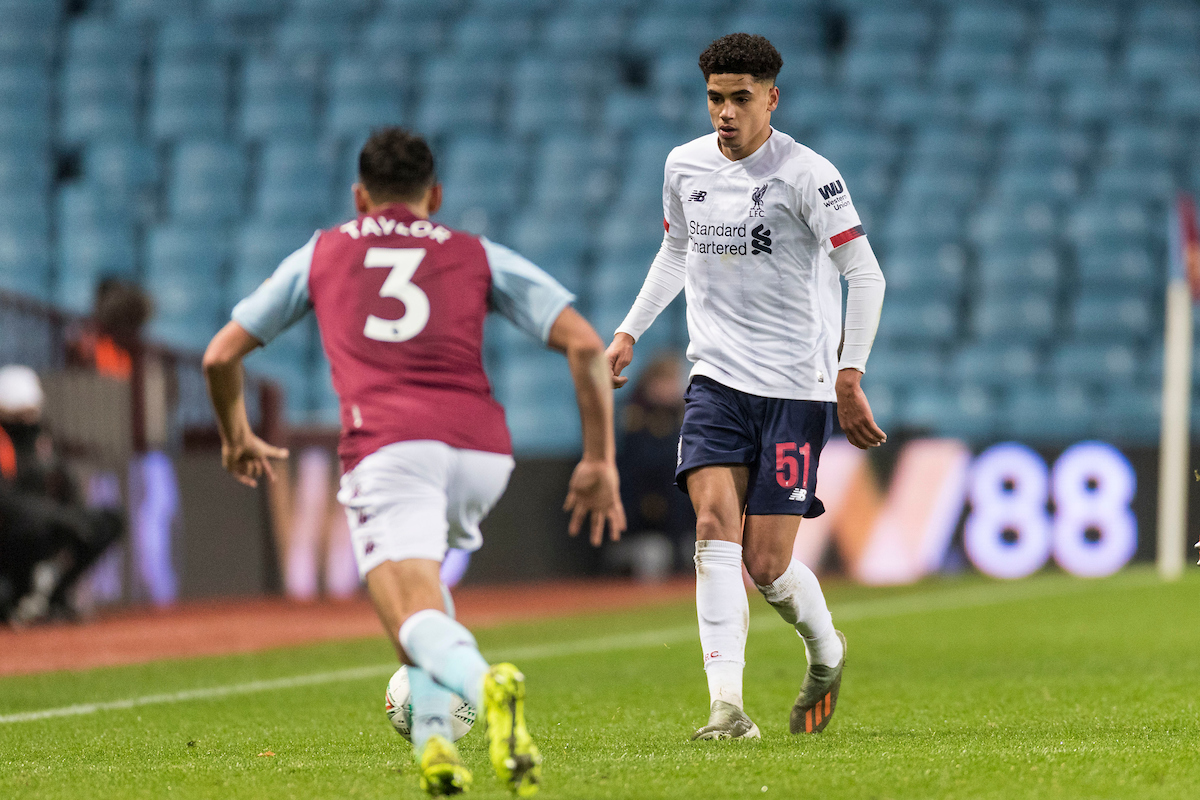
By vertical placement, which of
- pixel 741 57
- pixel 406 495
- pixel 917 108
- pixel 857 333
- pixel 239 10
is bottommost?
pixel 406 495

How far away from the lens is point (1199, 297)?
14.3 m

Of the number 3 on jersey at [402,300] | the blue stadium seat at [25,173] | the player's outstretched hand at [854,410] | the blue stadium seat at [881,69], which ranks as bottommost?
the player's outstretched hand at [854,410]

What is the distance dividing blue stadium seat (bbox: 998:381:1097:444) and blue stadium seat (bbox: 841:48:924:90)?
391cm

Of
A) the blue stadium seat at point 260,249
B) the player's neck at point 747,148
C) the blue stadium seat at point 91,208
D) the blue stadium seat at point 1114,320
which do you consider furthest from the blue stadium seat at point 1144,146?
the player's neck at point 747,148

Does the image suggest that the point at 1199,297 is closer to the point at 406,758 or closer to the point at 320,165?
the point at 320,165

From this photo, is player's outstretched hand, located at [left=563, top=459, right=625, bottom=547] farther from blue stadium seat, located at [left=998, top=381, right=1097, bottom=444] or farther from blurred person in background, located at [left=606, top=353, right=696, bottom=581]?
blue stadium seat, located at [left=998, top=381, right=1097, bottom=444]

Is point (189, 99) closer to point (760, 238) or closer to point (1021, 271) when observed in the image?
point (1021, 271)

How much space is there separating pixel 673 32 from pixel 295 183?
4.56 meters

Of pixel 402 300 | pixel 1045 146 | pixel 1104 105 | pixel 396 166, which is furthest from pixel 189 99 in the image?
pixel 402 300

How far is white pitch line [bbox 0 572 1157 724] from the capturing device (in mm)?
6281

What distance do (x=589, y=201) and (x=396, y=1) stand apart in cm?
356

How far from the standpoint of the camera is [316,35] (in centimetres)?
1841

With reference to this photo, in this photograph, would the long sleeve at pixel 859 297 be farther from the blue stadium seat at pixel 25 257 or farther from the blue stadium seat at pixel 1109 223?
the blue stadium seat at pixel 25 257

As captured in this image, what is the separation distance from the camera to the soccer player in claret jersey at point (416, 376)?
3514 mm
